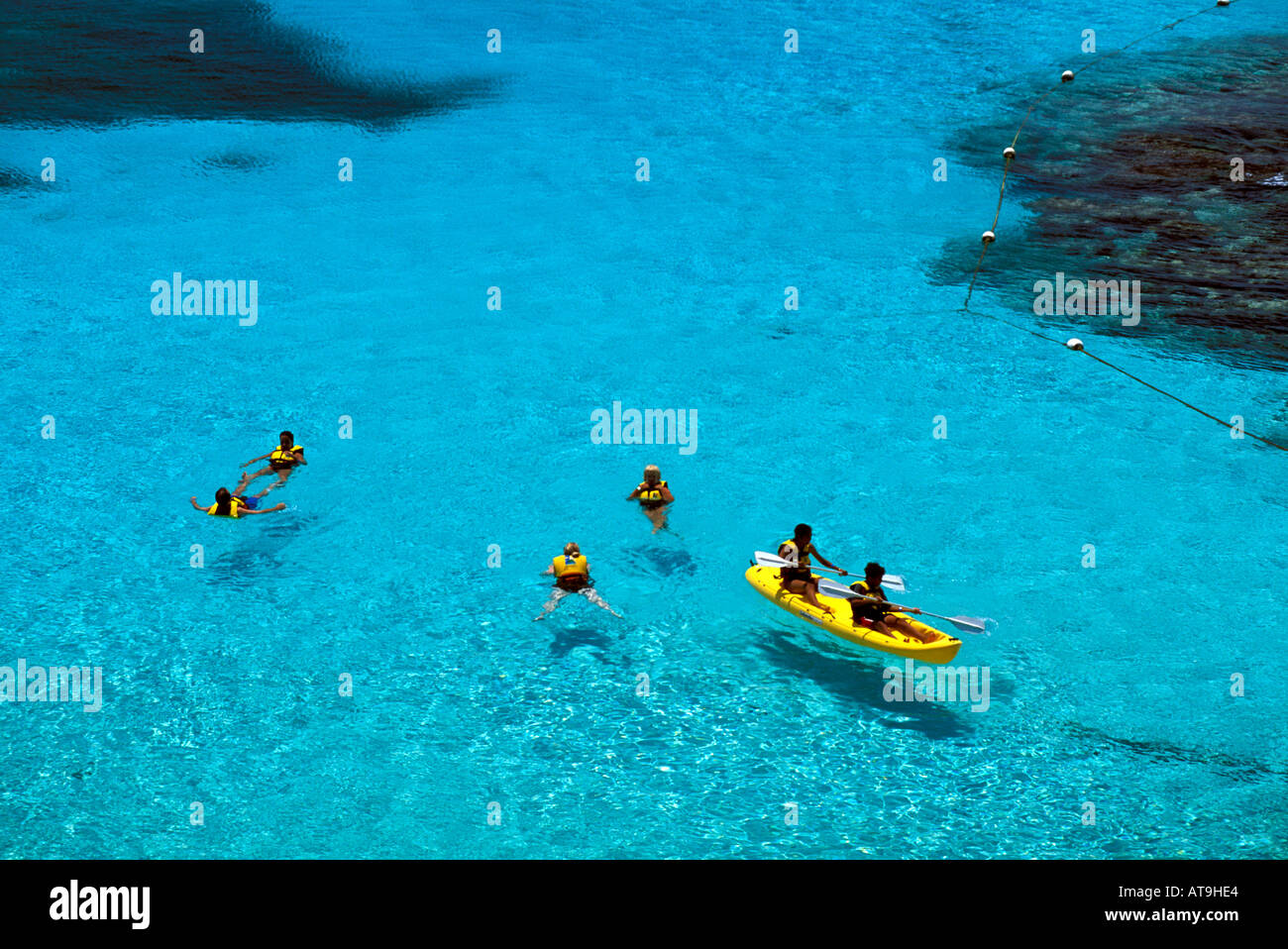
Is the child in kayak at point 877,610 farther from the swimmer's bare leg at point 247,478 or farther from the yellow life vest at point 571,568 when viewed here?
the swimmer's bare leg at point 247,478

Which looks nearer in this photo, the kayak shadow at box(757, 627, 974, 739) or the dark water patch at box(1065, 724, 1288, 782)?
the dark water patch at box(1065, 724, 1288, 782)

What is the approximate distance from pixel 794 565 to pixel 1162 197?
15.1 m

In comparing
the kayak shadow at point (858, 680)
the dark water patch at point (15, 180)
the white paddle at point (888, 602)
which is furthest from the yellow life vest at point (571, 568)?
the dark water patch at point (15, 180)

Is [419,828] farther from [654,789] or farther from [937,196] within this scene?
[937,196]

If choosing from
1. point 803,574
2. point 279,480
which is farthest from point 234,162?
point 803,574

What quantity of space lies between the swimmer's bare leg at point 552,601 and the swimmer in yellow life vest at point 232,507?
14.5 feet

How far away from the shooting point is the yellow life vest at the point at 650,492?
51.9 ft

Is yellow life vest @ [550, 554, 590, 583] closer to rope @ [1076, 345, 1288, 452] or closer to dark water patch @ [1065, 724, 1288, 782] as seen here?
dark water patch @ [1065, 724, 1288, 782]

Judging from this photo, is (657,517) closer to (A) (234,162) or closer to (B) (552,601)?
(B) (552,601)

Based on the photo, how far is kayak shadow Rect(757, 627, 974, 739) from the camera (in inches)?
500

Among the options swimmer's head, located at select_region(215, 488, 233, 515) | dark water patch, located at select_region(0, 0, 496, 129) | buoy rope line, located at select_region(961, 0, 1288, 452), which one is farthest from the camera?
dark water patch, located at select_region(0, 0, 496, 129)

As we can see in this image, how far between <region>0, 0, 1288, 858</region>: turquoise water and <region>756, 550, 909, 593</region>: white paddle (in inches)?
19.5

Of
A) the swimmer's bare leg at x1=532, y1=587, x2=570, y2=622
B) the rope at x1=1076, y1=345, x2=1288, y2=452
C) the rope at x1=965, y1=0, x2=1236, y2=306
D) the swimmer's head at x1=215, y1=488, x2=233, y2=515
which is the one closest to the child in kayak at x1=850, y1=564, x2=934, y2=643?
the swimmer's bare leg at x1=532, y1=587, x2=570, y2=622

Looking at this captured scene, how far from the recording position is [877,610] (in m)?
13.3
